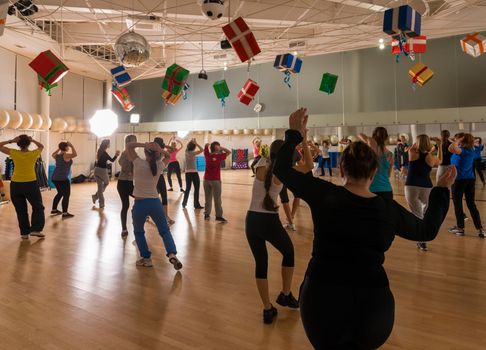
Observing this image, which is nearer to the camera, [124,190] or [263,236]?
[263,236]

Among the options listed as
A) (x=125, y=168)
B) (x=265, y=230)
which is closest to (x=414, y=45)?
(x=125, y=168)

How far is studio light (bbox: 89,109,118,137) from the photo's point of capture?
1586 centimetres

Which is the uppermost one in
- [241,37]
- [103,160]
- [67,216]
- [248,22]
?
Result: [248,22]

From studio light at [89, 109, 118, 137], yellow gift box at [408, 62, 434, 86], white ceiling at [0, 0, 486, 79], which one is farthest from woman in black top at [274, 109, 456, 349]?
studio light at [89, 109, 118, 137]

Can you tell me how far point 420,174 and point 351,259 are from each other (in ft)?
13.0

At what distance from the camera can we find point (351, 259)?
138cm

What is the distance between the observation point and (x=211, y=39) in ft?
35.6

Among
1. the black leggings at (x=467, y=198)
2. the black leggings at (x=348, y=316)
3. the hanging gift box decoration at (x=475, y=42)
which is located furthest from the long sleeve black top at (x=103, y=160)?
the hanging gift box decoration at (x=475, y=42)

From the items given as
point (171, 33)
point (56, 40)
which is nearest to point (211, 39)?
point (171, 33)

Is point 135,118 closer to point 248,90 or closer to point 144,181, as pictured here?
point 248,90

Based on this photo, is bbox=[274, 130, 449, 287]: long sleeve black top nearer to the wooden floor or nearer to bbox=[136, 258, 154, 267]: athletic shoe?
the wooden floor

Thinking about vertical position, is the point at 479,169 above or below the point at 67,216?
above

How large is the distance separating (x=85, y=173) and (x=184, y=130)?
15.5ft

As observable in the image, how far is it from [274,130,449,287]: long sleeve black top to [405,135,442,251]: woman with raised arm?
3.64 metres
